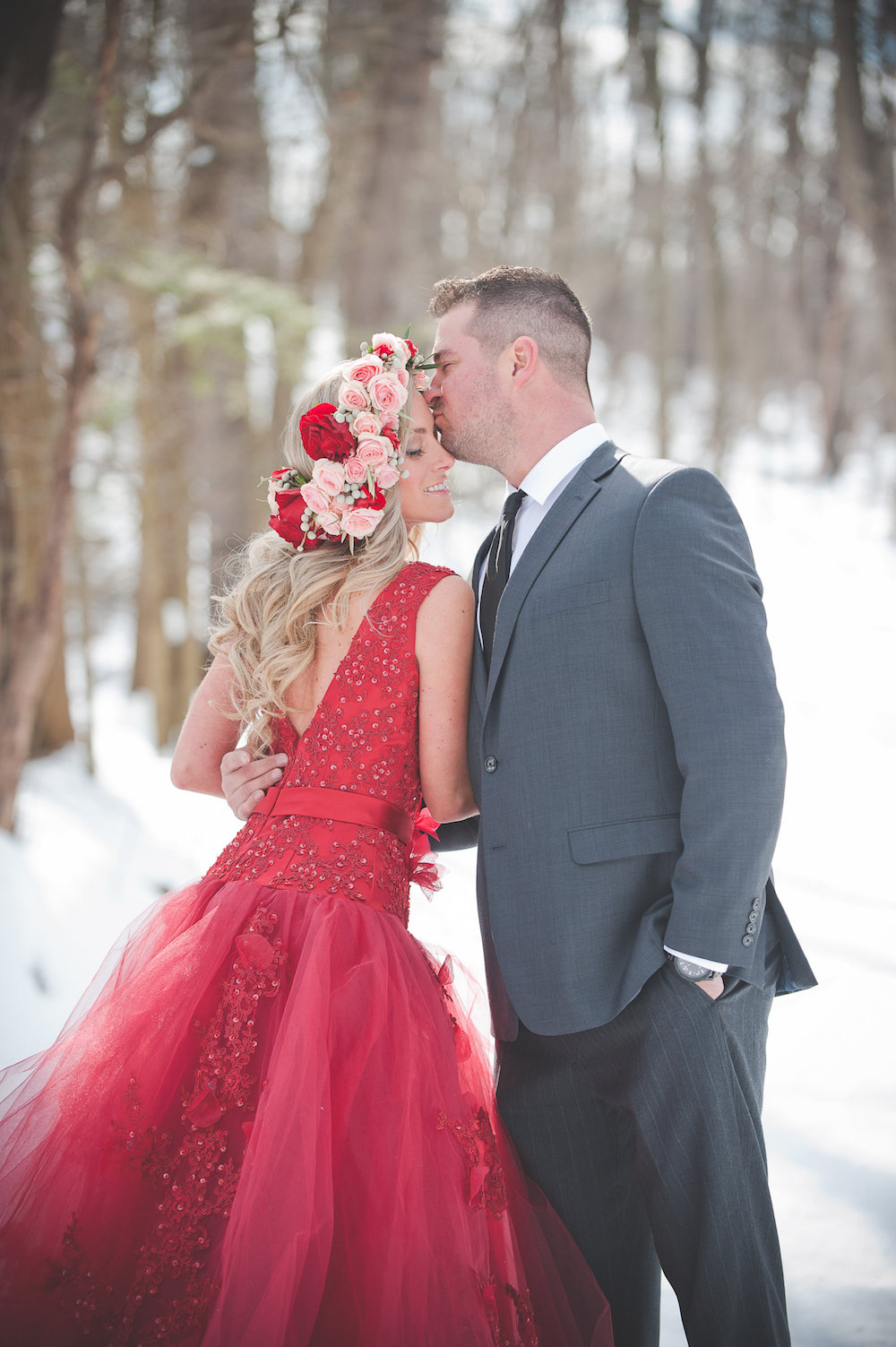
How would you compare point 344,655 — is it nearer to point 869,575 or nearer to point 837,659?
point 837,659

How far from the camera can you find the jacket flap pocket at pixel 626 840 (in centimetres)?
200

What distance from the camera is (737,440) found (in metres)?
24.2

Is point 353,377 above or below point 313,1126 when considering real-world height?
above

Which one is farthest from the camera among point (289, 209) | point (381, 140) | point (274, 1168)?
point (289, 209)

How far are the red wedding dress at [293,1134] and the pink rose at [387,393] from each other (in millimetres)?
556

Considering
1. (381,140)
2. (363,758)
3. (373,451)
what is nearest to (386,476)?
(373,451)

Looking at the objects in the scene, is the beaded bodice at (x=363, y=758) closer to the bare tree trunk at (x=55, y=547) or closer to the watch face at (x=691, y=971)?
the watch face at (x=691, y=971)

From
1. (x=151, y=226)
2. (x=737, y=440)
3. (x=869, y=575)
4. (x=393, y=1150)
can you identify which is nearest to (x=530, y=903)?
(x=393, y=1150)

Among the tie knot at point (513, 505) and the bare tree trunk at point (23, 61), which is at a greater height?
the bare tree trunk at point (23, 61)

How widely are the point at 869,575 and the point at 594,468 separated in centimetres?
1382

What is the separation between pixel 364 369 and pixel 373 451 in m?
0.22

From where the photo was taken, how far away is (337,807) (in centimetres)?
228

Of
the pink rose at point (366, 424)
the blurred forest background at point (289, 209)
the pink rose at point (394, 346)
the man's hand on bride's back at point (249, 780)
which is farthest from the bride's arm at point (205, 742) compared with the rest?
the pink rose at point (394, 346)

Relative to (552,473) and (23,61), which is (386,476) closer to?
(552,473)
